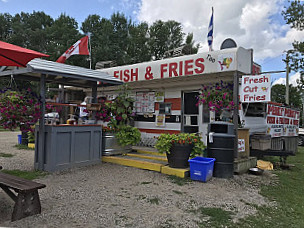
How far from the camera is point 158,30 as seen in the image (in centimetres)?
2958

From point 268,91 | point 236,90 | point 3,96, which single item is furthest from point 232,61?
point 3,96

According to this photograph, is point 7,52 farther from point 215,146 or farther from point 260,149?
point 260,149

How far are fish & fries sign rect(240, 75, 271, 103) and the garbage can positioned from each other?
1143 mm

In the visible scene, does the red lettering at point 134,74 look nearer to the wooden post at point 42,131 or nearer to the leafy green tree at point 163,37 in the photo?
the wooden post at point 42,131

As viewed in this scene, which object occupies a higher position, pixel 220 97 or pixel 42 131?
pixel 220 97

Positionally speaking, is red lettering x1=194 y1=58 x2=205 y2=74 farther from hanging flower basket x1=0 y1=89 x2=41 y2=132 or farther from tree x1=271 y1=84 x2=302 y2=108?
tree x1=271 y1=84 x2=302 y2=108

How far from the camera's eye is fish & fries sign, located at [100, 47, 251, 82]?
6309mm

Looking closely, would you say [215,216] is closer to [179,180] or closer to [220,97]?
[179,180]

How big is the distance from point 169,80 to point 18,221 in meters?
5.91

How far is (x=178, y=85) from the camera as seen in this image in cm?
827

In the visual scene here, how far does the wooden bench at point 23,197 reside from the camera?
3127 millimetres

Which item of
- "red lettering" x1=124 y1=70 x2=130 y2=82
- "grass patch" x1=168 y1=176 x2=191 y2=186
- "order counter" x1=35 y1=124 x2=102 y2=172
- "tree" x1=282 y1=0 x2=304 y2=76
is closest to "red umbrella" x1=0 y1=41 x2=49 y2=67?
"order counter" x1=35 y1=124 x2=102 y2=172

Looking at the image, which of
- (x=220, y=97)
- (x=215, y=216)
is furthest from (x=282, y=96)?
(x=215, y=216)

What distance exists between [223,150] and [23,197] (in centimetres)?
419
